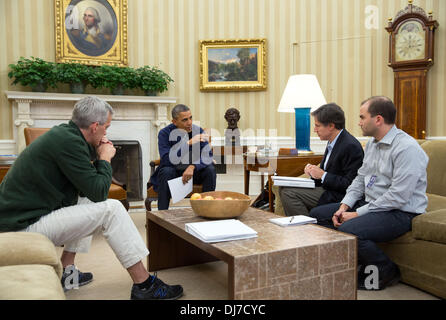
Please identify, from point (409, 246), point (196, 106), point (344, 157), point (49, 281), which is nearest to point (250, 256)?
point (49, 281)

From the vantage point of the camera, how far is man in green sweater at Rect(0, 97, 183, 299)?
6.76 ft

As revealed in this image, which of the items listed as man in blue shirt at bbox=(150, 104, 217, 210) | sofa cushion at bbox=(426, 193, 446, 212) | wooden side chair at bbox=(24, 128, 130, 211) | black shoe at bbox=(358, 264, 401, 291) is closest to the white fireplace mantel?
wooden side chair at bbox=(24, 128, 130, 211)

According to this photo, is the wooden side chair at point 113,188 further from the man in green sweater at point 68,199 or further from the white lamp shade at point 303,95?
the white lamp shade at point 303,95

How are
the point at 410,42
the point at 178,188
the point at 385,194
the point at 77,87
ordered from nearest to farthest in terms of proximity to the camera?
the point at 385,194 → the point at 178,188 → the point at 77,87 → the point at 410,42

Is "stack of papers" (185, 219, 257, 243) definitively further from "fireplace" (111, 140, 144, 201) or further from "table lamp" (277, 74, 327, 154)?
"fireplace" (111, 140, 144, 201)

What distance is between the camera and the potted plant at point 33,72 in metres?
5.01

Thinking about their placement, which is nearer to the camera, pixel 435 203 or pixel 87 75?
pixel 435 203

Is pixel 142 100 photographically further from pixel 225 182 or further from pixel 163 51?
pixel 225 182

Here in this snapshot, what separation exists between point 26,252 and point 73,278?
887mm

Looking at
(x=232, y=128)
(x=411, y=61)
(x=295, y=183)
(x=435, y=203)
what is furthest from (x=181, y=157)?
(x=411, y=61)

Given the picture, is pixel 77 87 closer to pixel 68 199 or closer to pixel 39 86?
pixel 39 86

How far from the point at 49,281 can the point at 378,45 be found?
5919 mm

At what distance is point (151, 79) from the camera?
5.56 m

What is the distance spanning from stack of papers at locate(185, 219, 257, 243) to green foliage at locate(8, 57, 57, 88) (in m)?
3.85
